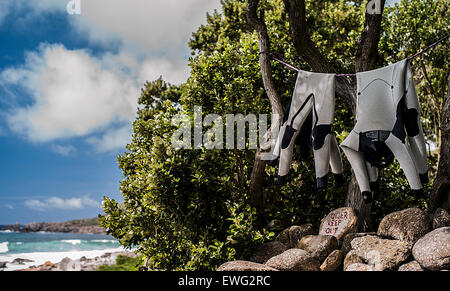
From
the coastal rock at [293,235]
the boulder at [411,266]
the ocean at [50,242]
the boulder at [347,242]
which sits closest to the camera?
the boulder at [411,266]

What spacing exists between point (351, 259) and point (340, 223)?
83cm

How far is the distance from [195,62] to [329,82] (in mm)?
2500

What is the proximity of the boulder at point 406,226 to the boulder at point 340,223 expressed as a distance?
0.44 meters

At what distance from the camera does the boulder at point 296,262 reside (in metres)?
3.43

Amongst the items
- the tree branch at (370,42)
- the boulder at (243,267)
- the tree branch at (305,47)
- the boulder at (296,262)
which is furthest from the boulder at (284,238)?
the tree branch at (370,42)

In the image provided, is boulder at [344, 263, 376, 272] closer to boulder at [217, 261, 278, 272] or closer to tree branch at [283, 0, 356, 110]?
boulder at [217, 261, 278, 272]

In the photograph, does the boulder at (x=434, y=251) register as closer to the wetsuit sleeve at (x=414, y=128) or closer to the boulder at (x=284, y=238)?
the wetsuit sleeve at (x=414, y=128)

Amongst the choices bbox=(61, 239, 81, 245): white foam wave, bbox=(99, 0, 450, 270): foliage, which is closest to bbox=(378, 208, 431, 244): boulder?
bbox=(99, 0, 450, 270): foliage

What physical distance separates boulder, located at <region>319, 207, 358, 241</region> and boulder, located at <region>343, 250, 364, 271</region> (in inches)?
22.8

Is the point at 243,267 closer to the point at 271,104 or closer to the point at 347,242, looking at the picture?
the point at 347,242

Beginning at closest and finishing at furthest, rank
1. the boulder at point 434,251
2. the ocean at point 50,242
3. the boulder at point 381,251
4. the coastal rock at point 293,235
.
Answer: the boulder at point 434,251
the boulder at point 381,251
the coastal rock at point 293,235
the ocean at point 50,242
